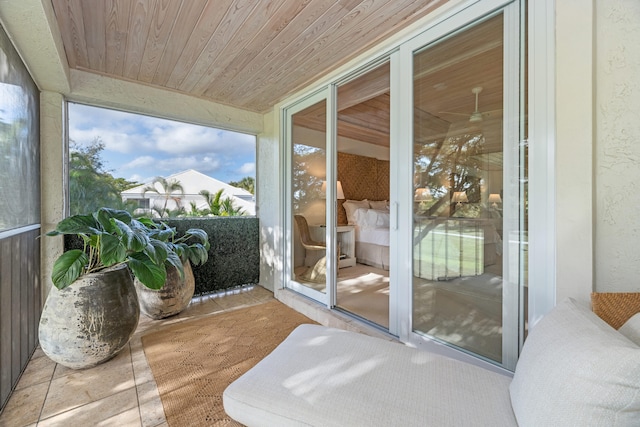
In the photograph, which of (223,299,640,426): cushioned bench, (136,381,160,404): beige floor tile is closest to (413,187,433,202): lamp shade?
(223,299,640,426): cushioned bench

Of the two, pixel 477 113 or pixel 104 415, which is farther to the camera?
pixel 477 113

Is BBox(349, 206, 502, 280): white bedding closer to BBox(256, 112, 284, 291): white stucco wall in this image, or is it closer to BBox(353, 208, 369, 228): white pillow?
BBox(256, 112, 284, 291): white stucco wall

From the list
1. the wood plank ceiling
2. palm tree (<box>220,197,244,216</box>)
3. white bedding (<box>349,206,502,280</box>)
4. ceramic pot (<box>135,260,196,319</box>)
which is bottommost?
ceramic pot (<box>135,260,196,319</box>)

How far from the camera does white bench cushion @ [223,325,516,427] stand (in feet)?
2.93

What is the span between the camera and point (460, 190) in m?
1.69

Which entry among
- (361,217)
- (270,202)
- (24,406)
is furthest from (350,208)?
(24,406)

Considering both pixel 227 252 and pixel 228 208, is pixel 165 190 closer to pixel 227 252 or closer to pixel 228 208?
pixel 228 208

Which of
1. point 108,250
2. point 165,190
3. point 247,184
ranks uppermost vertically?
point 247,184

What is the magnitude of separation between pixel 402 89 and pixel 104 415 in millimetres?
2664

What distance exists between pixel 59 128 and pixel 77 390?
2.17 metres

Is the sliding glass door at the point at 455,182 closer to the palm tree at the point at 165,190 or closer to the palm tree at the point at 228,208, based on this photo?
the palm tree at the point at 228,208

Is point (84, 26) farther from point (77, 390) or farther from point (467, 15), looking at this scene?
point (467, 15)

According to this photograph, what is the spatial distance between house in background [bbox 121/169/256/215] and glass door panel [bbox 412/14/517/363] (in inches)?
97.1

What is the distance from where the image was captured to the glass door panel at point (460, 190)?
155 cm
